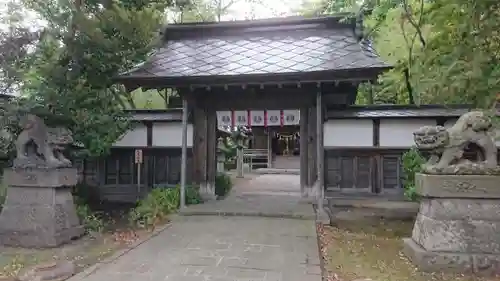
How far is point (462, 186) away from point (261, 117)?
19.2ft

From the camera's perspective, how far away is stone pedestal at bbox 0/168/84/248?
6535 millimetres

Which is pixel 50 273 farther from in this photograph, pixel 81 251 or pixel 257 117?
pixel 257 117

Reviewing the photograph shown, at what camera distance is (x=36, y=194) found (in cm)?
670

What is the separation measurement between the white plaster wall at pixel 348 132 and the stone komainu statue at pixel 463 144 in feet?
17.7

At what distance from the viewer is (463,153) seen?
17.8 ft

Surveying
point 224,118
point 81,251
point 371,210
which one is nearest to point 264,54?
point 224,118

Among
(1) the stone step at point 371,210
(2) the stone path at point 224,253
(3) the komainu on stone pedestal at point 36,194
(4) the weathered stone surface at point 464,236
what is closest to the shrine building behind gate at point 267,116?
(1) the stone step at point 371,210

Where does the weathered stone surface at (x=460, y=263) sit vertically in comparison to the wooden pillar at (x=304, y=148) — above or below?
below

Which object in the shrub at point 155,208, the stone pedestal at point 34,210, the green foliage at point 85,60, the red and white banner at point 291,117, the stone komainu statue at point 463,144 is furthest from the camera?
the red and white banner at point 291,117

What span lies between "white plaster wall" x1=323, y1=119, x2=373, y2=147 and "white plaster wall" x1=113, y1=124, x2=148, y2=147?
5.46m

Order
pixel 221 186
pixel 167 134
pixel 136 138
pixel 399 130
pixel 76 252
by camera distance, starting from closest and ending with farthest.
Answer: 1. pixel 76 252
2. pixel 399 130
3. pixel 167 134
4. pixel 136 138
5. pixel 221 186

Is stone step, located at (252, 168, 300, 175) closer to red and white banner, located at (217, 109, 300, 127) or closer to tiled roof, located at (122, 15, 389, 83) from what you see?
tiled roof, located at (122, 15, 389, 83)

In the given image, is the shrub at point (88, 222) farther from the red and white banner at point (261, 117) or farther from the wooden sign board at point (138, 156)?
the red and white banner at point (261, 117)

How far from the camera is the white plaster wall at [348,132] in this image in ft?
35.4
